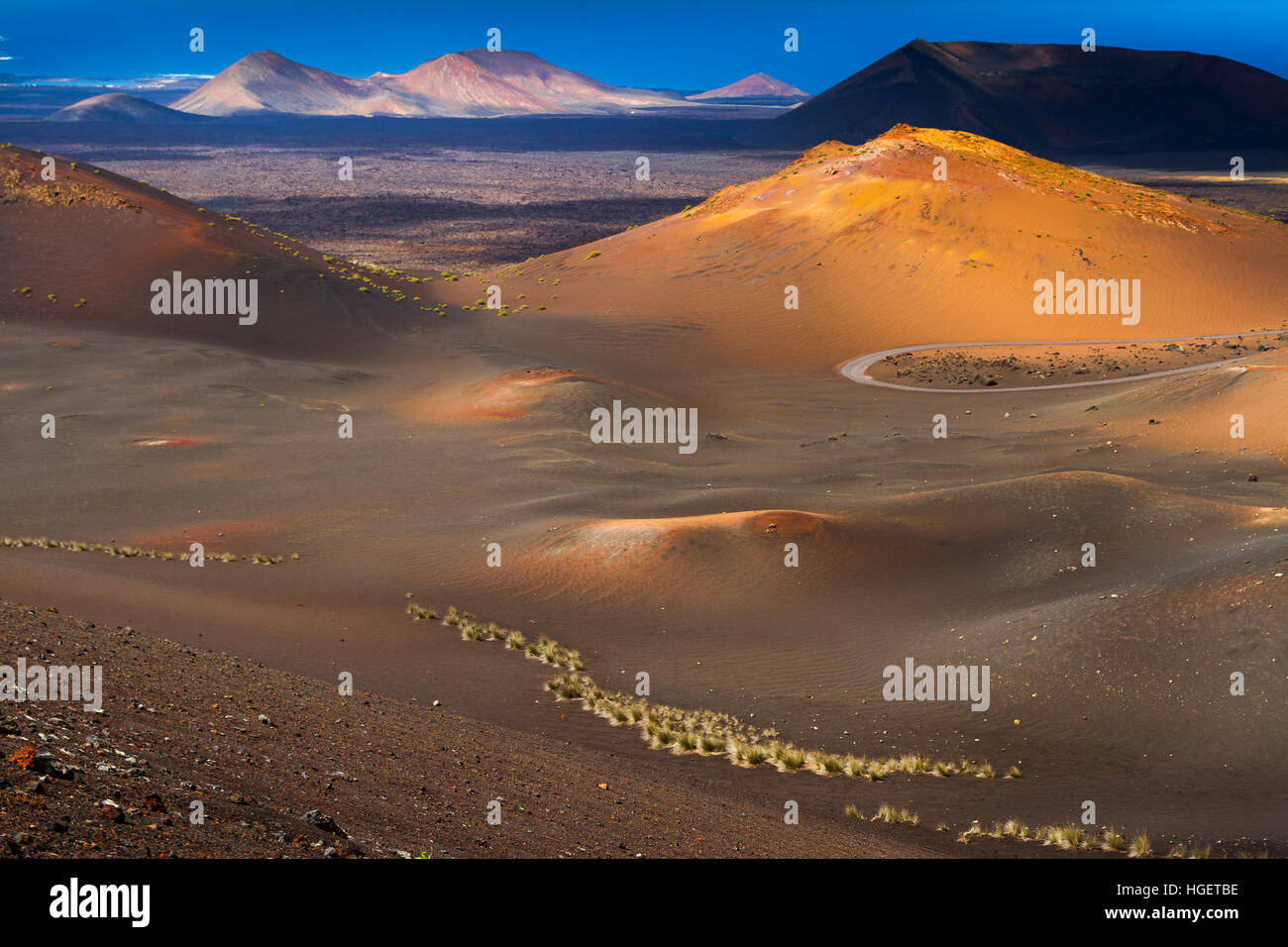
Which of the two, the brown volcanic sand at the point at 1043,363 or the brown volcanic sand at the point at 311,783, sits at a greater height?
the brown volcanic sand at the point at 1043,363

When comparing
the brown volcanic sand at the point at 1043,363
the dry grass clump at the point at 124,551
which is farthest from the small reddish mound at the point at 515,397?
the dry grass clump at the point at 124,551

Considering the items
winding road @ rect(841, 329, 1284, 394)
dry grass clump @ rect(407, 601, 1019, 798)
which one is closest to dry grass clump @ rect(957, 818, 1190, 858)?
dry grass clump @ rect(407, 601, 1019, 798)

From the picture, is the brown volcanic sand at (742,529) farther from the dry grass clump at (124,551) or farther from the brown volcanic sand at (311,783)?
the brown volcanic sand at (311,783)

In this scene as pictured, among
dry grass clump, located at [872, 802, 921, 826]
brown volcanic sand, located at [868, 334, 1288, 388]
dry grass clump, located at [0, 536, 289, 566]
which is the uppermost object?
brown volcanic sand, located at [868, 334, 1288, 388]

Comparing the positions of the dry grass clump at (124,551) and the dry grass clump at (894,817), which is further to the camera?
the dry grass clump at (124,551)

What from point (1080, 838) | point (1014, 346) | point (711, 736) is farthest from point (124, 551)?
point (1014, 346)

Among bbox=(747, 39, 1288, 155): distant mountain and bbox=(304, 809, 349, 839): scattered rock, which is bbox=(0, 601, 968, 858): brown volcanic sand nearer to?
bbox=(304, 809, 349, 839): scattered rock

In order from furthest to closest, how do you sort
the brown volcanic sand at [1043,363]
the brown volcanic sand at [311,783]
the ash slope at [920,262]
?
the ash slope at [920,262], the brown volcanic sand at [1043,363], the brown volcanic sand at [311,783]
